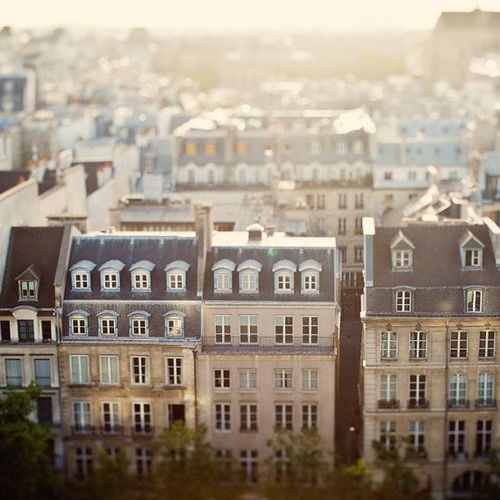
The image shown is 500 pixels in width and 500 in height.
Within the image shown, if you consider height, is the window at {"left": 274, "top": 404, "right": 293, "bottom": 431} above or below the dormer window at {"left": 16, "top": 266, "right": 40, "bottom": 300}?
below

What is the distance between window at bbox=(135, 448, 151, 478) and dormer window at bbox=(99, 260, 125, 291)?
8.91 metres

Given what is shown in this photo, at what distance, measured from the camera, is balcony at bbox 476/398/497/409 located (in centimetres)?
6019

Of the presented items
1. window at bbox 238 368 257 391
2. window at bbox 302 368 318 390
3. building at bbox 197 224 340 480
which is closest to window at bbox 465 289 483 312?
building at bbox 197 224 340 480

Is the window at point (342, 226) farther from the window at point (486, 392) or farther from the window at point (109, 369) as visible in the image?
the window at point (109, 369)

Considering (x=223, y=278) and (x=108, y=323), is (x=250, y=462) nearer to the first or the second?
(x=223, y=278)

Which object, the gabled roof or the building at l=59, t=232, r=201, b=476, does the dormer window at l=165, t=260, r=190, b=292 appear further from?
the gabled roof

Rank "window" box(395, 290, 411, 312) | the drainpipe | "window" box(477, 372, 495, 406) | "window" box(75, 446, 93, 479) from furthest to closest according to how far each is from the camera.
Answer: "window" box(75, 446, 93, 479), "window" box(477, 372, 495, 406), "window" box(395, 290, 411, 312), the drainpipe

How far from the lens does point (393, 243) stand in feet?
201

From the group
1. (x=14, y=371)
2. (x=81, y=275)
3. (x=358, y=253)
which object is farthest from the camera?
(x=358, y=253)

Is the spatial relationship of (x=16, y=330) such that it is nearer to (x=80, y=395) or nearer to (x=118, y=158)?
(x=80, y=395)

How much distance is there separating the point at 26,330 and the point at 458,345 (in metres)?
23.3

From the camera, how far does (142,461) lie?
202 feet

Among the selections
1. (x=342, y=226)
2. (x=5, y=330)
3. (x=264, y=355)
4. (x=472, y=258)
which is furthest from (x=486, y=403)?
→ (x=342, y=226)

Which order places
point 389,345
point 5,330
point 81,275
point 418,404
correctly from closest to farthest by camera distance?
point 389,345
point 418,404
point 5,330
point 81,275
